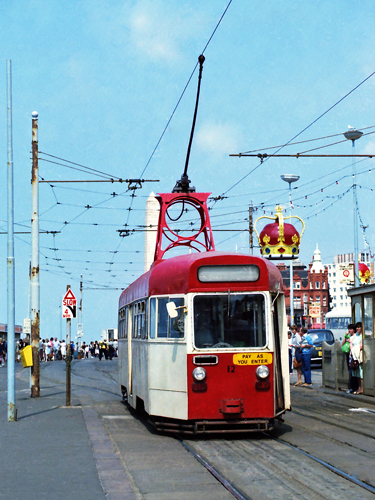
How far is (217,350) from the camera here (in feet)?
37.3

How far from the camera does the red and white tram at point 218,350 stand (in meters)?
11.3

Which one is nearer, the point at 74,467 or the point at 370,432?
the point at 74,467

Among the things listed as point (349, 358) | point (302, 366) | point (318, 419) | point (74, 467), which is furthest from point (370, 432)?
point (302, 366)

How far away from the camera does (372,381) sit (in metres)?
18.9

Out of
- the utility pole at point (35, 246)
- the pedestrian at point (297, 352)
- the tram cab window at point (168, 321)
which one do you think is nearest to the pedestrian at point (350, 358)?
the pedestrian at point (297, 352)

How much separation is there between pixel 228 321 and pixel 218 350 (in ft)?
1.40

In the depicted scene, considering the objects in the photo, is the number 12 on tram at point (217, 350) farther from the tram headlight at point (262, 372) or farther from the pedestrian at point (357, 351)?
the pedestrian at point (357, 351)

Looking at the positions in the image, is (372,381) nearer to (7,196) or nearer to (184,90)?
(184,90)

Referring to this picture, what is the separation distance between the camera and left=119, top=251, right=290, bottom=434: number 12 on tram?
37.0ft

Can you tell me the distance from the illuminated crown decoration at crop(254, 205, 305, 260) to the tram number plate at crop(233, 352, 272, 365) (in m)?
22.4

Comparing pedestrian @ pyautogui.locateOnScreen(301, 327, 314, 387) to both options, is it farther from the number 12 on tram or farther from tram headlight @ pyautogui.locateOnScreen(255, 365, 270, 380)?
tram headlight @ pyautogui.locateOnScreen(255, 365, 270, 380)

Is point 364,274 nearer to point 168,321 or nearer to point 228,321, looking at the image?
point 168,321

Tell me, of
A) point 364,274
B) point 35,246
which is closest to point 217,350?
point 35,246

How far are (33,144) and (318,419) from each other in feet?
34.4
